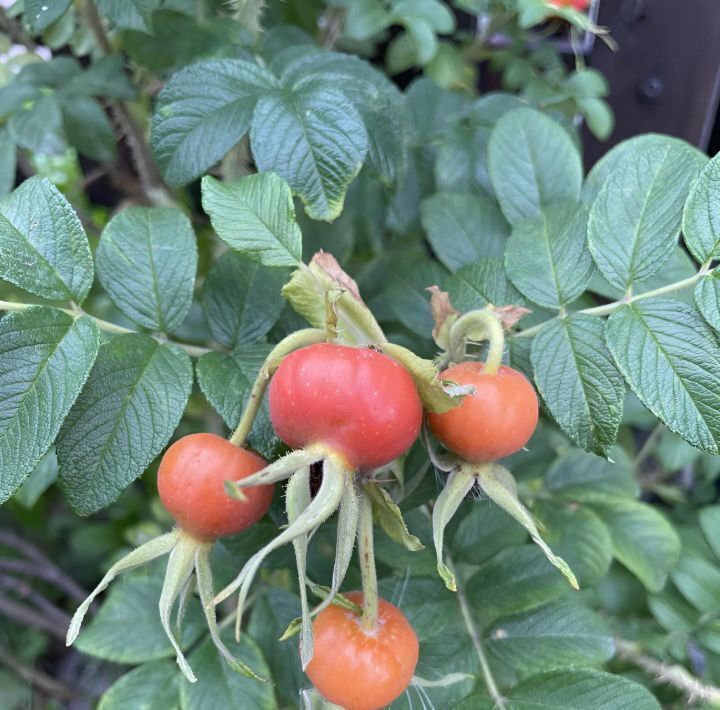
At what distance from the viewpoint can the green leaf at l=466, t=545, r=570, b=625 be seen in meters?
0.91

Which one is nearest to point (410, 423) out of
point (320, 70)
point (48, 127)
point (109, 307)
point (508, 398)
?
point (508, 398)

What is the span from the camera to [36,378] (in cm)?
69

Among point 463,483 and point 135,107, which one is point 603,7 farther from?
point 463,483

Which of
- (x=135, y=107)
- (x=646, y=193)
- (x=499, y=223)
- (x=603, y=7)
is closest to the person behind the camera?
(x=646, y=193)

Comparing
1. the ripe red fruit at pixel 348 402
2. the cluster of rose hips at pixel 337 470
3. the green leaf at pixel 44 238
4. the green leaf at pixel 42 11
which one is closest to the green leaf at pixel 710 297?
the cluster of rose hips at pixel 337 470

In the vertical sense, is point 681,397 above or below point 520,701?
above

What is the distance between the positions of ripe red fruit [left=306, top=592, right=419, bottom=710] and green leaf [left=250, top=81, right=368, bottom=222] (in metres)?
0.45

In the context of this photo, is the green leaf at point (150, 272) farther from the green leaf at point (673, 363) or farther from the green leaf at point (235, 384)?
the green leaf at point (673, 363)

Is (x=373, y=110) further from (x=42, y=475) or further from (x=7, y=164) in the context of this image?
(x=42, y=475)

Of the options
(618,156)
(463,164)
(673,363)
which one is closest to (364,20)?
(463,164)

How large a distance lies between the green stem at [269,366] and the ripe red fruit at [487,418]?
13cm

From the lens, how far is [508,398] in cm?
64

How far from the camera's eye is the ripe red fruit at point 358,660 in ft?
2.12

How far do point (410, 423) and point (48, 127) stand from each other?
2.81ft
